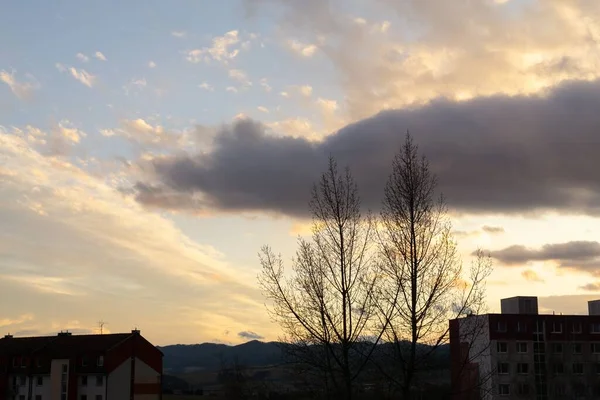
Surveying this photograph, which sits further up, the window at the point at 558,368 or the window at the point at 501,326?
the window at the point at 501,326

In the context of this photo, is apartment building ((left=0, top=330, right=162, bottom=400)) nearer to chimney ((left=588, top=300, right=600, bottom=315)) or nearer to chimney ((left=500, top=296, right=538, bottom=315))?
chimney ((left=500, top=296, right=538, bottom=315))

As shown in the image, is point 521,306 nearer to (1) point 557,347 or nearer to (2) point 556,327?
(2) point 556,327

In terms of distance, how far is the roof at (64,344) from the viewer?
9750 centimetres

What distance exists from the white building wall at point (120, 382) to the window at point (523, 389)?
185ft

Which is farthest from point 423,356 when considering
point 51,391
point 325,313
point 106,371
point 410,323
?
point 51,391

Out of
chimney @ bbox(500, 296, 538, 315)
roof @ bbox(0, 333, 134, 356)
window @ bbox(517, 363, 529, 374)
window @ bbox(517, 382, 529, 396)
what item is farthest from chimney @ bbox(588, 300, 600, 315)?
roof @ bbox(0, 333, 134, 356)

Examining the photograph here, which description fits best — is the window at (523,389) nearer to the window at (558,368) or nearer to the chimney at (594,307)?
the window at (558,368)

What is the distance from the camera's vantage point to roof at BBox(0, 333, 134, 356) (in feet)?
320

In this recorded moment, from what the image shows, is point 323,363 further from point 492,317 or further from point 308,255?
point 492,317

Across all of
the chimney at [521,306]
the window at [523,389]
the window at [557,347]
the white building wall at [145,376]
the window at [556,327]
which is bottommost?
the window at [523,389]

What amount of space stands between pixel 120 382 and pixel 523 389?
191 feet

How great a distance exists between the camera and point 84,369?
95562 millimetres

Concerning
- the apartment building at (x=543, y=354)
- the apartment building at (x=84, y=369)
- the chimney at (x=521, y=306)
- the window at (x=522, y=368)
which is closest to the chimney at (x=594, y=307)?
the apartment building at (x=543, y=354)

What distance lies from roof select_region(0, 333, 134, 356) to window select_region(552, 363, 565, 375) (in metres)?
62.9
